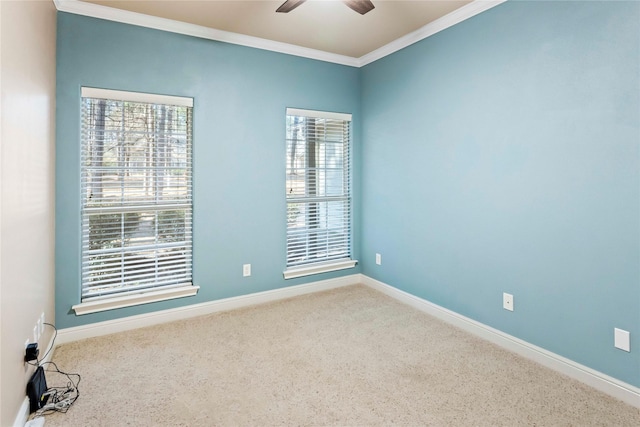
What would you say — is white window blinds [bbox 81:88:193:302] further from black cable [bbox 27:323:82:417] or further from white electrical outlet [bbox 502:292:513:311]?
white electrical outlet [bbox 502:292:513:311]

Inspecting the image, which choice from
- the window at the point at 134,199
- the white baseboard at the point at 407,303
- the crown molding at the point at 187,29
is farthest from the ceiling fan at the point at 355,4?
the white baseboard at the point at 407,303

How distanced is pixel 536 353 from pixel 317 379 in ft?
5.03

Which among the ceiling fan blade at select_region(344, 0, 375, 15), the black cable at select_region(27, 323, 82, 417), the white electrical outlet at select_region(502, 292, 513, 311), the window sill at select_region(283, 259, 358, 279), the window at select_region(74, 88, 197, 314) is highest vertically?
the ceiling fan blade at select_region(344, 0, 375, 15)

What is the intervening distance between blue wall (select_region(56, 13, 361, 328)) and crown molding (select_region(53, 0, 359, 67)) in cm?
5

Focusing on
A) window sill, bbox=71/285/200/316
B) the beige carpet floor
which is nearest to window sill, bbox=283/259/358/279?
the beige carpet floor

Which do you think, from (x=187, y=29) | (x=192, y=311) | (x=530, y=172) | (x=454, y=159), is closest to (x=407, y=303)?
(x=454, y=159)

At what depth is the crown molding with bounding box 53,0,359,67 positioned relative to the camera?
2.65m

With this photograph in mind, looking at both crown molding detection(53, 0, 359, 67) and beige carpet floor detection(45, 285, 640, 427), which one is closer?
beige carpet floor detection(45, 285, 640, 427)

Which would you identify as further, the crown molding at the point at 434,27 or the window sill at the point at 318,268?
the window sill at the point at 318,268

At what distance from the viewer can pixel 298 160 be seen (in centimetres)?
371

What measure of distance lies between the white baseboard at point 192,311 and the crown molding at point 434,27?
2.50 m

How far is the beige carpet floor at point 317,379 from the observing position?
6.00 feet

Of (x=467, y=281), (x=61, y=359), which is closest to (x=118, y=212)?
(x=61, y=359)

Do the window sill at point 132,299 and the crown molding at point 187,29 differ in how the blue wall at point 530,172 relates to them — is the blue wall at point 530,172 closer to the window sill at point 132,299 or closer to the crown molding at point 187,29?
the crown molding at point 187,29
